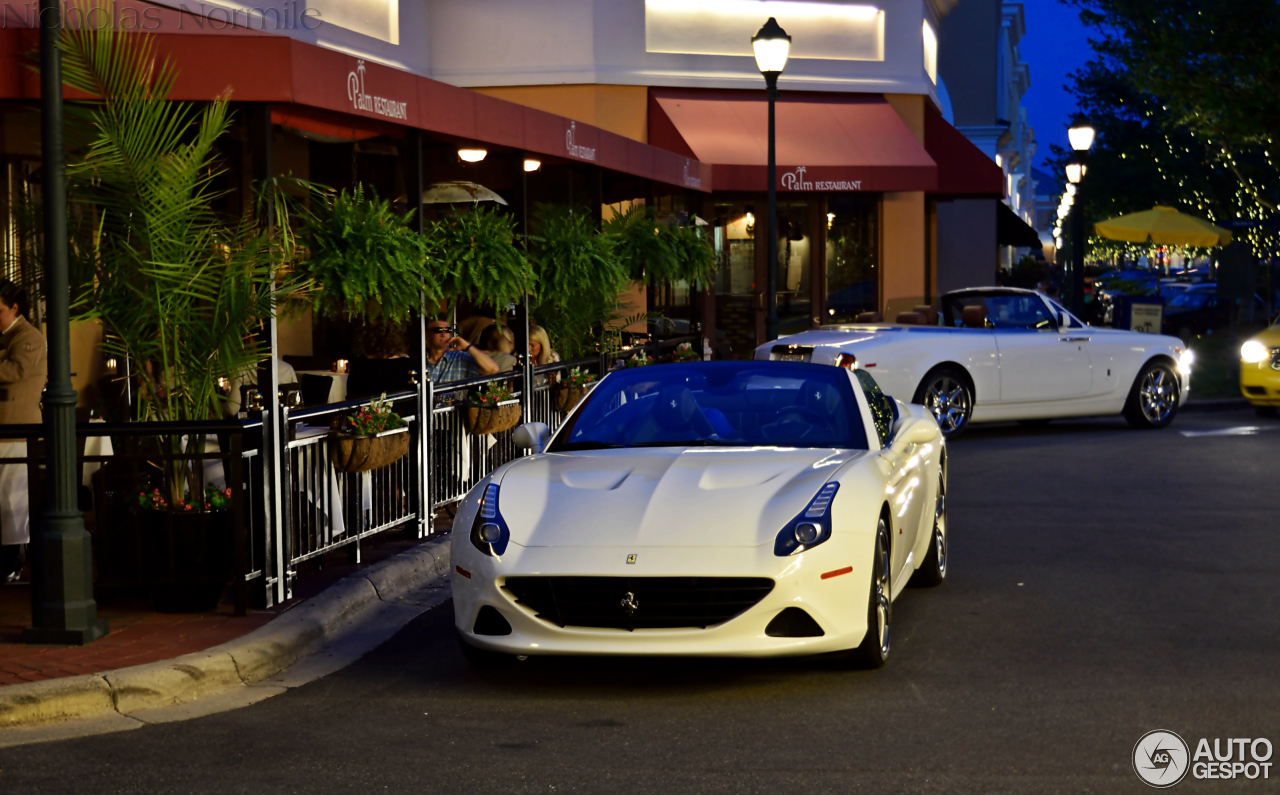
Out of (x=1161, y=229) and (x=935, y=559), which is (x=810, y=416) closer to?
(x=935, y=559)

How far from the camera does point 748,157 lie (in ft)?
81.3

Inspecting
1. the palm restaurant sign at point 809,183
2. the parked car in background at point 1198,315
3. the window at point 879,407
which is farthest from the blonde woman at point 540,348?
the parked car in background at point 1198,315

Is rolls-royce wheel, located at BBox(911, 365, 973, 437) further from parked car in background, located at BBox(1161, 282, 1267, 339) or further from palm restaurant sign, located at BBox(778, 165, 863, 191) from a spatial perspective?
parked car in background, located at BBox(1161, 282, 1267, 339)

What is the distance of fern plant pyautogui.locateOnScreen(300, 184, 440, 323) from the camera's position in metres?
9.19

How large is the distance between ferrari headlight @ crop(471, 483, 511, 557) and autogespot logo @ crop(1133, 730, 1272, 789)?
2.62 metres

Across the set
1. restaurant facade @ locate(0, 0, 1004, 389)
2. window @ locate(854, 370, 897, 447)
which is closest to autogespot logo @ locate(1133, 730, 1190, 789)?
window @ locate(854, 370, 897, 447)

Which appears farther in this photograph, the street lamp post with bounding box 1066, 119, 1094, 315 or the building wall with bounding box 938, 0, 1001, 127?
the building wall with bounding box 938, 0, 1001, 127

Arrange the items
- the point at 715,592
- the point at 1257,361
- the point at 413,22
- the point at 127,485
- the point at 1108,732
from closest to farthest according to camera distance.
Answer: the point at 1108,732 < the point at 715,592 < the point at 127,485 < the point at 1257,361 < the point at 413,22

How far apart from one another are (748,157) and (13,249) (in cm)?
1616

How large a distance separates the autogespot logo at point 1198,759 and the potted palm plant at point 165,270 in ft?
14.8

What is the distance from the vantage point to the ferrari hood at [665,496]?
20.5ft

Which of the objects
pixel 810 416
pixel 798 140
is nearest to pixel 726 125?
pixel 798 140

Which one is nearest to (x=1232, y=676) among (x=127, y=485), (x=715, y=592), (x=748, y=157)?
(x=715, y=592)

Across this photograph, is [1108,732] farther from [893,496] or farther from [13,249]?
[13,249]
